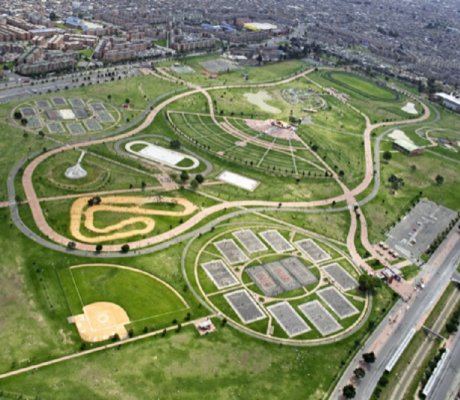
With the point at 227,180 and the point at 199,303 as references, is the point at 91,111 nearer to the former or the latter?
the point at 227,180

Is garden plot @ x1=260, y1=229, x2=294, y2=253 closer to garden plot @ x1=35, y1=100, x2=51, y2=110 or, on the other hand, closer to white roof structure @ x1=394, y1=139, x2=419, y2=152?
white roof structure @ x1=394, y1=139, x2=419, y2=152

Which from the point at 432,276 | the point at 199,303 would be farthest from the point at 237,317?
the point at 432,276

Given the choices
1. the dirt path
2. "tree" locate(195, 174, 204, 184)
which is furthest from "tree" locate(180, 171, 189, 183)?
the dirt path

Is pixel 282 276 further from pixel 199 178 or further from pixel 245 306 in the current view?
pixel 199 178

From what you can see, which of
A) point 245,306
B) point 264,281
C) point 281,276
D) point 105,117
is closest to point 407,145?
point 281,276

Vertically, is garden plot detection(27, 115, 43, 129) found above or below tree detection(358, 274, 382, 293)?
below

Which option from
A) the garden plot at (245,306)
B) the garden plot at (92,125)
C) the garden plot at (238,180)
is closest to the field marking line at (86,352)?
the garden plot at (245,306)

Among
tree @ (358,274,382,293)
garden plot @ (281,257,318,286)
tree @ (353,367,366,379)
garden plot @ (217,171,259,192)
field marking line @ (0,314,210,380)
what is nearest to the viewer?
field marking line @ (0,314,210,380)
